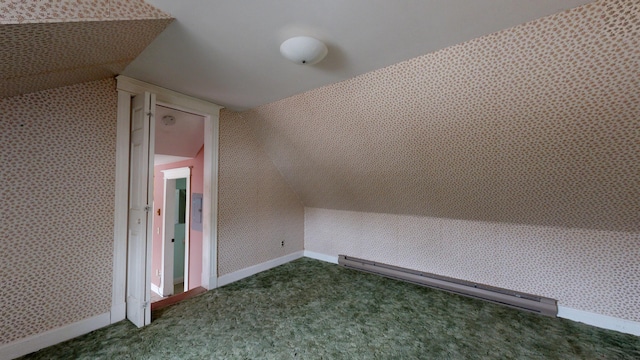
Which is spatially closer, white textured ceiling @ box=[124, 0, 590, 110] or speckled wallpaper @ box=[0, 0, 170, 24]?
speckled wallpaper @ box=[0, 0, 170, 24]

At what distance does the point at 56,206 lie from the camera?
1.94 metres

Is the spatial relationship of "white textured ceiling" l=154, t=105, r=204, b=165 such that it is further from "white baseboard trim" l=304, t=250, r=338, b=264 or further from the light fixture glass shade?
"white baseboard trim" l=304, t=250, r=338, b=264

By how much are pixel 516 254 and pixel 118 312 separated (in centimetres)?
377

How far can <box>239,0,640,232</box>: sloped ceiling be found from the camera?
1.48 metres

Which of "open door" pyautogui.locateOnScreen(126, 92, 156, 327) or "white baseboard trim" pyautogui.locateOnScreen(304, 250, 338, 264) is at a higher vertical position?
"open door" pyautogui.locateOnScreen(126, 92, 156, 327)

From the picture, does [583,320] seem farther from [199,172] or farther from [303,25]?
[199,172]

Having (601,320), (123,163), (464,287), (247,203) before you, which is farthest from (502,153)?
(123,163)

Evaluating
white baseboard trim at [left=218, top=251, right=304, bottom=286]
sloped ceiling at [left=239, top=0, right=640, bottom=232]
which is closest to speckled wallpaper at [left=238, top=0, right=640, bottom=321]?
sloped ceiling at [left=239, top=0, right=640, bottom=232]

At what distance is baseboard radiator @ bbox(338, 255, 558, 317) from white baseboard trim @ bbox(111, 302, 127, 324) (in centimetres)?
249

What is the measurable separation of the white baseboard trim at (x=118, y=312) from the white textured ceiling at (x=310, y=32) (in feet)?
6.47

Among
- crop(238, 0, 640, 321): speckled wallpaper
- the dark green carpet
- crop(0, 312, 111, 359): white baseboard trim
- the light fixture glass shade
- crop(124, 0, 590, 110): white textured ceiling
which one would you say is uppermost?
crop(124, 0, 590, 110): white textured ceiling

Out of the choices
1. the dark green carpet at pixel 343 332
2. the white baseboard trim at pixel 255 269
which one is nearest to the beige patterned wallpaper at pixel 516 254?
the dark green carpet at pixel 343 332

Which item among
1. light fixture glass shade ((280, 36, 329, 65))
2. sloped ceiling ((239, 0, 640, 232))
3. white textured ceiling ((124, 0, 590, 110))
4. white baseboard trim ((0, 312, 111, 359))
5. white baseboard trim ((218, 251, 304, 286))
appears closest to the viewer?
white textured ceiling ((124, 0, 590, 110))

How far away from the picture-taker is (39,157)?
6.14 feet
